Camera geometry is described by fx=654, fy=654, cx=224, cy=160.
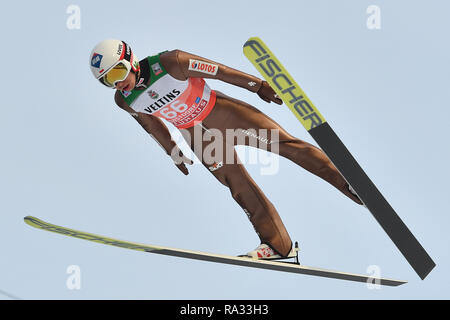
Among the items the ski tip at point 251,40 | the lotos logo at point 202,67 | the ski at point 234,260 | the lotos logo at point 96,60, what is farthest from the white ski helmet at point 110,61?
the ski at point 234,260

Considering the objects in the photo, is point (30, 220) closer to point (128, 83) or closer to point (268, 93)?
point (128, 83)

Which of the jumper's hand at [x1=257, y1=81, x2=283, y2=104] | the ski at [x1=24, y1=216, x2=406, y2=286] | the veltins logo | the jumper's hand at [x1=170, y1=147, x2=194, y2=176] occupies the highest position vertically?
the veltins logo

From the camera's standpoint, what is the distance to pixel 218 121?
450 centimetres

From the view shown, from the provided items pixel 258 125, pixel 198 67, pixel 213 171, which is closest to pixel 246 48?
pixel 198 67

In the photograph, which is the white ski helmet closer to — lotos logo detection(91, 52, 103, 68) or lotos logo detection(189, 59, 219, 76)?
lotos logo detection(91, 52, 103, 68)

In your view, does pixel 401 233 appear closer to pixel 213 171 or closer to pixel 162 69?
pixel 213 171

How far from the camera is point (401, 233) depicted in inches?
154

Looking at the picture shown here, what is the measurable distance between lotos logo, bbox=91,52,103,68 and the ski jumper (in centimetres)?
30

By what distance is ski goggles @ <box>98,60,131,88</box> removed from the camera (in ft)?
13.5

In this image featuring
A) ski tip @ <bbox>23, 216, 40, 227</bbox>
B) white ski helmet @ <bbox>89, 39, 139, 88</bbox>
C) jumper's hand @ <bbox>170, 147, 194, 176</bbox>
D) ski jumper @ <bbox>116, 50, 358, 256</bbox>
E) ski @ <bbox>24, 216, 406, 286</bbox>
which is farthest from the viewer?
ski tip @ <bbox>23, 216, 40, 227</bbox>

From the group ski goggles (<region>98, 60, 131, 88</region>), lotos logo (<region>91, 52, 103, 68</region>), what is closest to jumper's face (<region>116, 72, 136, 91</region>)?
ski goggles (<region>98, 60, 131, 88</region>)

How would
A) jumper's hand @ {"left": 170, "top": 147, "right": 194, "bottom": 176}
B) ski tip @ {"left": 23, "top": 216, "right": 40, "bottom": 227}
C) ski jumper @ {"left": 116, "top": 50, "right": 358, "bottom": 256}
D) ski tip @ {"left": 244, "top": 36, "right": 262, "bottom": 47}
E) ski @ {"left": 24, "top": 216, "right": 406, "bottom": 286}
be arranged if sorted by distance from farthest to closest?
ski tip @ {"left": 23, "top": 216, "right": 40, "bottom": 227}, jumper's hand @ {"left": 170, "top": 147, "right": 194, "bottom": 176}, ski @ {"left": 24, "top": 216, "right": 406, "bottom": 286}, ski jumper @ {"left": 116, "top": 50, "right": 358, "bottom": 256}, ski tip @ {"left": 244, "top": 36, "right": 262, "bottom": 47}

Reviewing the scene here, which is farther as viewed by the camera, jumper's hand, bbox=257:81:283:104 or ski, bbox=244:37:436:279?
jumper's hand, bbox=257:81:283:104

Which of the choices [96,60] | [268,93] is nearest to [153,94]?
[96,60]
